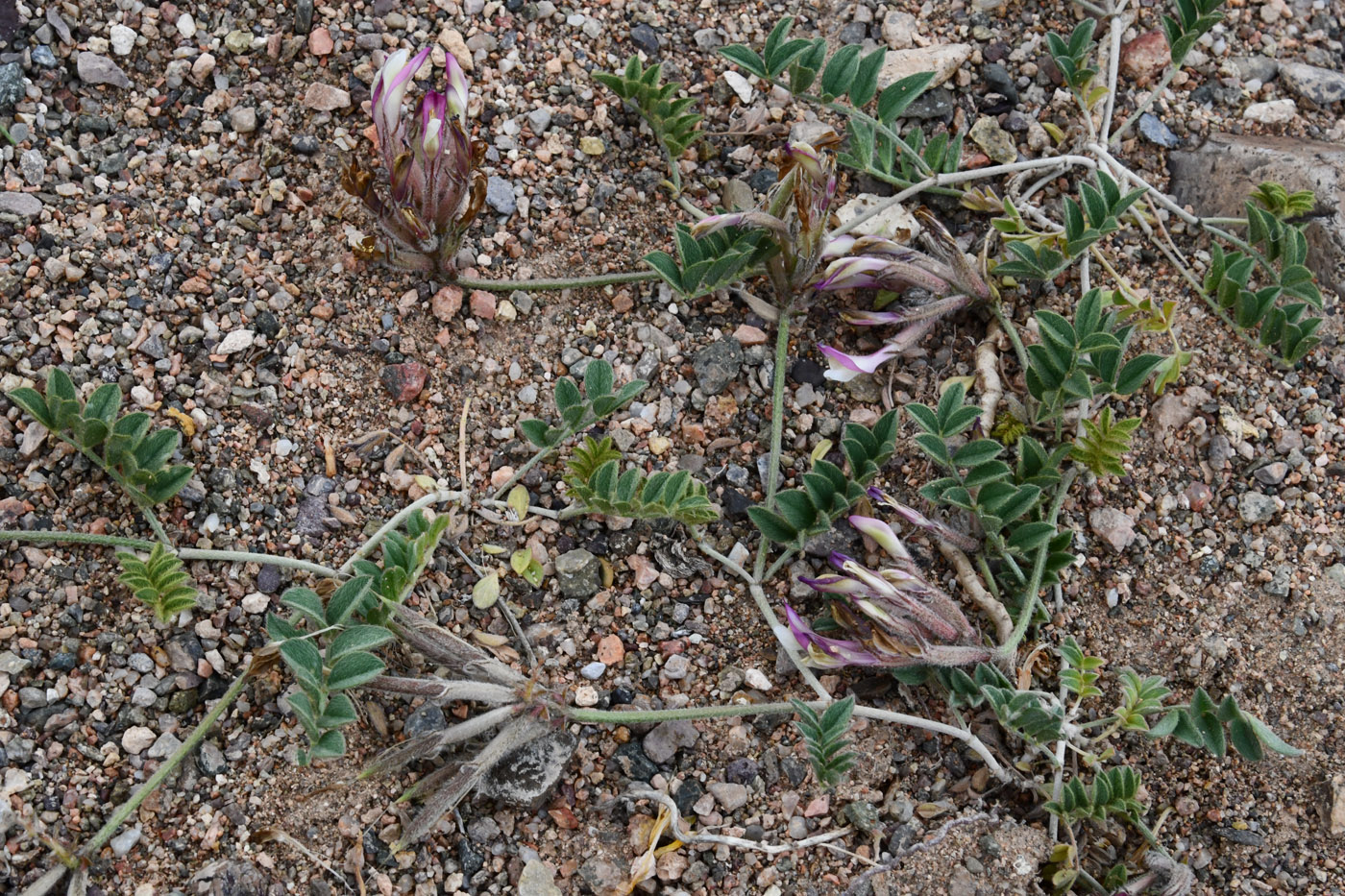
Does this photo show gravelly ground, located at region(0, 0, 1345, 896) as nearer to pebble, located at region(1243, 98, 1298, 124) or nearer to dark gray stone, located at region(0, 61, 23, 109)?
dark gray stone, located at region(0, 61, 23, 109)

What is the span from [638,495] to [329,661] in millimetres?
706

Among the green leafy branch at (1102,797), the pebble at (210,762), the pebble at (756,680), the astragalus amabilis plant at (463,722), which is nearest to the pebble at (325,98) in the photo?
the astragalus amabilis plant at (463,722)

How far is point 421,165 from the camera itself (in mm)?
2518

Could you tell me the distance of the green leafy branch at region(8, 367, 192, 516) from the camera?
2264 mm

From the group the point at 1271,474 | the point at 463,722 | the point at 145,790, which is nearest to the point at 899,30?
the point at 1271,474

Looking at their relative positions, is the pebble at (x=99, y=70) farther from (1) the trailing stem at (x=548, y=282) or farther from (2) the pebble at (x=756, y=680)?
(2) the pebble at (x=756, y=680)

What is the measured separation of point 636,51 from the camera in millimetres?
3018

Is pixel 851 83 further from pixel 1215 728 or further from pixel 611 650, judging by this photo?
pixel 1215 728

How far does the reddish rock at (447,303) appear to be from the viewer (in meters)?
2.71

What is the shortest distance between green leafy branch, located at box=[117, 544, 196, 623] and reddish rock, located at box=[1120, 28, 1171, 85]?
2.57m

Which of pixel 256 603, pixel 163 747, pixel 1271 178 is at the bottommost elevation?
pixel 163 747

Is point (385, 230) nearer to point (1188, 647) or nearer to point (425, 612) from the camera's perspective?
point (425, 612)

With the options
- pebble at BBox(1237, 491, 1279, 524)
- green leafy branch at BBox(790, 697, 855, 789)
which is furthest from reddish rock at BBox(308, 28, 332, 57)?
pebble at BBox(1237, 491, 1279, 524)

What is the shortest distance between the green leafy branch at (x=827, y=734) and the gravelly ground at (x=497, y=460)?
127mm
